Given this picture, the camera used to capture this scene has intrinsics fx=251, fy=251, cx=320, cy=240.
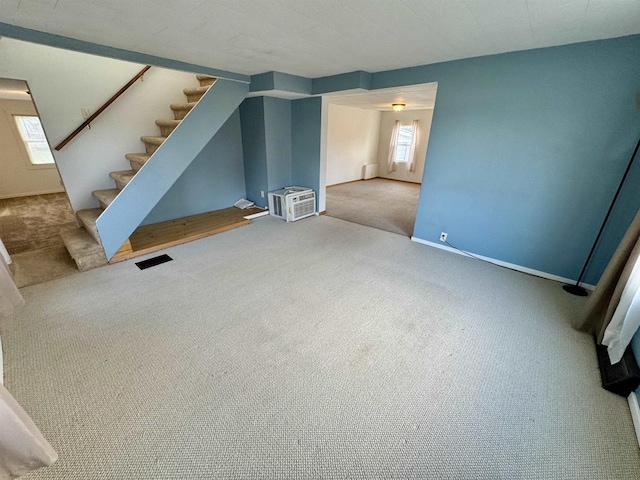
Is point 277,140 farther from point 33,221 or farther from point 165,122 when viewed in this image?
point 33,221

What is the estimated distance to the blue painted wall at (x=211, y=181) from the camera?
13.6ft

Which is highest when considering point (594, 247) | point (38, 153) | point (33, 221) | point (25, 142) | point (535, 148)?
point (535, 148)

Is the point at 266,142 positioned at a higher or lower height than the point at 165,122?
lower

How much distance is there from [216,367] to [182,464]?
51cm

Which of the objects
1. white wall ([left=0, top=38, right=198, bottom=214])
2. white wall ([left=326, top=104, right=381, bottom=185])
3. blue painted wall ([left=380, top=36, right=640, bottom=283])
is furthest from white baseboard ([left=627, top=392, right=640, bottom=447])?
white wall ([left=326, top=104, right=381, bottom=185])

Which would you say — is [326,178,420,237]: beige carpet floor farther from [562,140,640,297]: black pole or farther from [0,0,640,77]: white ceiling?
[0,0,640,77]: white ceiling

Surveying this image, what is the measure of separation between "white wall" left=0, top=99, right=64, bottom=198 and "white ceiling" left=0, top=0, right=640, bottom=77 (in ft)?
17.3

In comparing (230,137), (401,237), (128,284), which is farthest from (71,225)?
(401,237)

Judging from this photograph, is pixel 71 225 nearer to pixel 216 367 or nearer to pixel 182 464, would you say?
pixel 216 367

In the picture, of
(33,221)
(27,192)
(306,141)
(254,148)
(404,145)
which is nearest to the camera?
(33,221)

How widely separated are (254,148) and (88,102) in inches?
86.6

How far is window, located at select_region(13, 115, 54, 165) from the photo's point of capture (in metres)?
5.34

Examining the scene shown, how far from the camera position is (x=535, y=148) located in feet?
8.14

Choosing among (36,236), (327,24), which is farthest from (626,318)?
(36,236)
